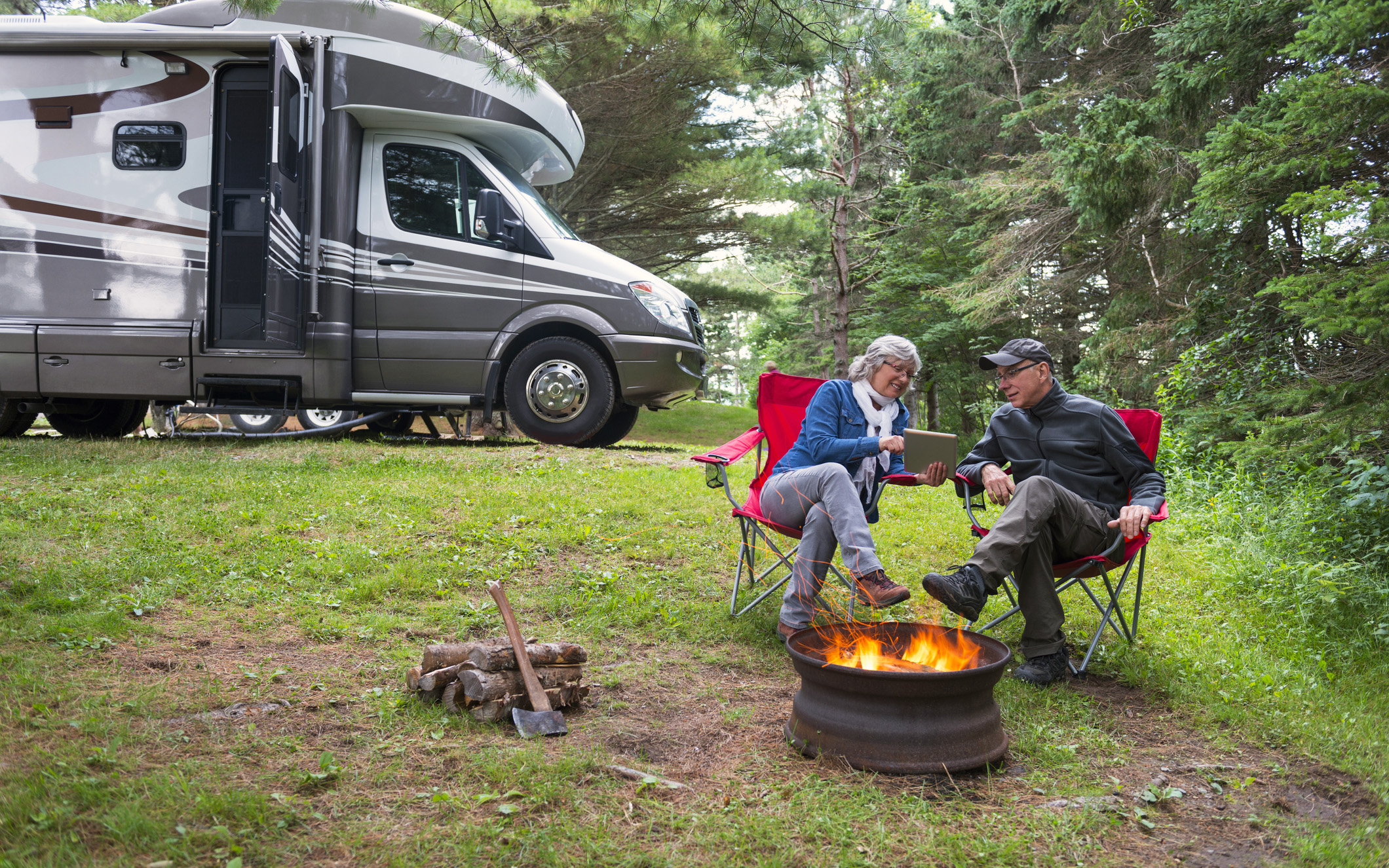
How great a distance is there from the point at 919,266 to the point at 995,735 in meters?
12.8

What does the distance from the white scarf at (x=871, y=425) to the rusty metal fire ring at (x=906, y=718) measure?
118 cm

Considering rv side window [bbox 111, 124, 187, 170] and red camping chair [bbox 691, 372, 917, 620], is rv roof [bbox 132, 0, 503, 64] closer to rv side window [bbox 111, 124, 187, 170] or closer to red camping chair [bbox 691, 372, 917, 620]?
rv side window [bbox 111, 124, 187, 170]

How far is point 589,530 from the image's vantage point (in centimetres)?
456

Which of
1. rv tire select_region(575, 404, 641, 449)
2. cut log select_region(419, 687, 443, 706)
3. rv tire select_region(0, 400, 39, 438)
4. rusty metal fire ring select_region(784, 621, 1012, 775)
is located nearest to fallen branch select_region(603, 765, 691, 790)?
rusty metal fire ring select_region(784, 621, 1012, 775)

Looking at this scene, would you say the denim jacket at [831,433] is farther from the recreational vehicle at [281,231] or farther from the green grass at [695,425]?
the green grass at [695,425]

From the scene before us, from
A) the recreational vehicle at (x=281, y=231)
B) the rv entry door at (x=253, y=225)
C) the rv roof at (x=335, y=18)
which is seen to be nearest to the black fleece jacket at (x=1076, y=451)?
the recreational vehicle at (x=281, y=231)

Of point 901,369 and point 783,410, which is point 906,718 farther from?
point 783,410

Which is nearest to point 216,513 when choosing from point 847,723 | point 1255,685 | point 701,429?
point 847,723

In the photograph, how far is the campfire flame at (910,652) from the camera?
2436mm

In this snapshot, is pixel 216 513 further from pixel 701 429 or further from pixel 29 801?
pixel 701 429

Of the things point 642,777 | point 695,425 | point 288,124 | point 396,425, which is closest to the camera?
point 642,777

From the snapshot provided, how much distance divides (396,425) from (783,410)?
5.37 m

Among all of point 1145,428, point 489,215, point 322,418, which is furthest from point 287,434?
point 1145,428

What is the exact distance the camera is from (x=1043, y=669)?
2.96 metres
